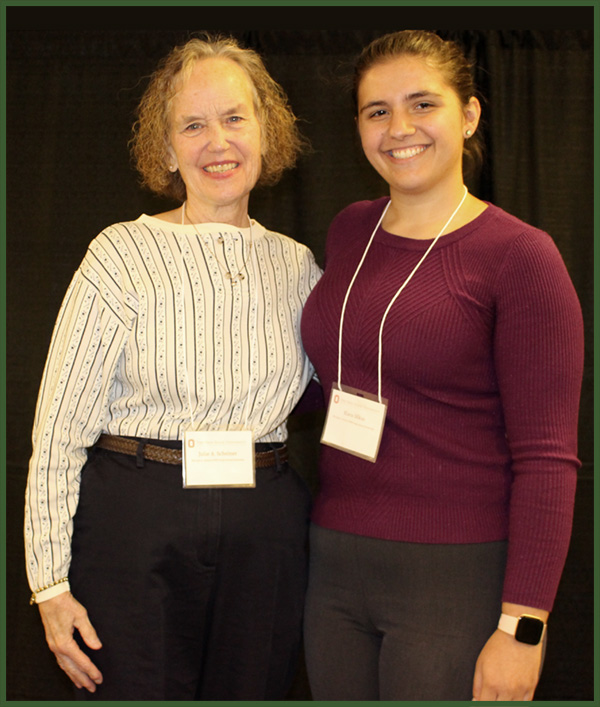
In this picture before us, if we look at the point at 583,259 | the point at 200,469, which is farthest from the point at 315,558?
the point at 583,259

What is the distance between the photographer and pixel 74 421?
1424 mm

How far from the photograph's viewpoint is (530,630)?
1.22 metres

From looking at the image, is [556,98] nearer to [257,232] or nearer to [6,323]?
[257,232]

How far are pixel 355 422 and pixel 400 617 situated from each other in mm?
390

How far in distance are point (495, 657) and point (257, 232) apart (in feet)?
3.50

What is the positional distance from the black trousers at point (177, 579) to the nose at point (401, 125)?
780mm

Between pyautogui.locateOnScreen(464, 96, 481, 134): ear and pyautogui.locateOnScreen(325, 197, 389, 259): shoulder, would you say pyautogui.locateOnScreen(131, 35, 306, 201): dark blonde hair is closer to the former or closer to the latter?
pyautogui.locateOnScreen(325, 197, 389, 259): shoulder

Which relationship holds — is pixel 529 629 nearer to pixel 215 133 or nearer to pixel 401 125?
pixel 401 125

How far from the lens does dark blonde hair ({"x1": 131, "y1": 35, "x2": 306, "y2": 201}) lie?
163cm

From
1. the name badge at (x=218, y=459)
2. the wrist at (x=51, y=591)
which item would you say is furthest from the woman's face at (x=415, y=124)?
the wrist at (x=51, y=591)

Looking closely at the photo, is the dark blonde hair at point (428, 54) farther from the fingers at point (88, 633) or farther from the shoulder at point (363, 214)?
the fingers at point (88, 633)

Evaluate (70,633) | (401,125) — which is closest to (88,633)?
(70,633)

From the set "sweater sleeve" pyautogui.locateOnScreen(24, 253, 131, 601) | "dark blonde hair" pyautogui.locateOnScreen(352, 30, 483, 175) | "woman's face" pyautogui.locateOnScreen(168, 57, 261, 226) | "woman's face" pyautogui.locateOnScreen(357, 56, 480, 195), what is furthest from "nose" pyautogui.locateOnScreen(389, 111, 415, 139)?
"sweater sleeve" pyautogui.locateOnScreen(24, 253, 131, 601)

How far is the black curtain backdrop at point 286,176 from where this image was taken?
8.46 ft
